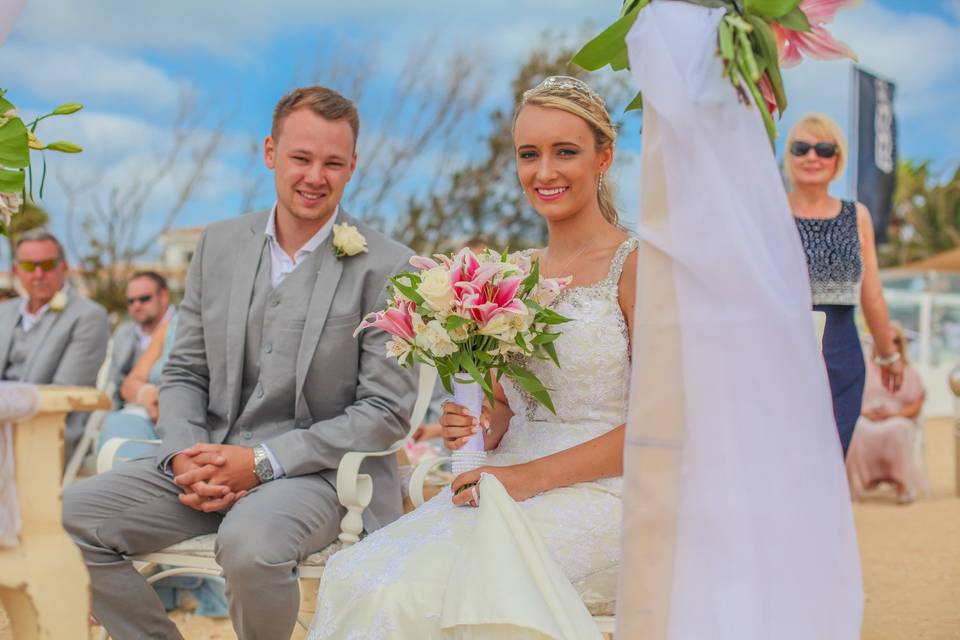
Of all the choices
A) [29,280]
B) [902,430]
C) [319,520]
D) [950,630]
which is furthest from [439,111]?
[319,520]

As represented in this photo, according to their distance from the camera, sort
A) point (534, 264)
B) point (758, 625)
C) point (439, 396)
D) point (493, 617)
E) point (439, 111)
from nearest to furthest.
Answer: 1. point (758, 625)
2. point (493, 617)
3. point (534, 264)
4. point (439, 396)
5. point (439, 111)

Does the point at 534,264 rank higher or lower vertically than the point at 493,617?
higher

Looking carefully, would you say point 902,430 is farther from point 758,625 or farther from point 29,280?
point 758,625

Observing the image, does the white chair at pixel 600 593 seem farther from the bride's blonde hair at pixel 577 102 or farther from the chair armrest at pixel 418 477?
the bride's blonde hair at pixel 577 102

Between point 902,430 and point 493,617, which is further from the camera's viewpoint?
point 902,430

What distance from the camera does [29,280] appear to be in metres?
7.90

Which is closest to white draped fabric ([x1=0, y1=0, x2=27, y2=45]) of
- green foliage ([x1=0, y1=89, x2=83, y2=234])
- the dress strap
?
green foliage ([x1=0, y1=89, x2=83, y2=234])

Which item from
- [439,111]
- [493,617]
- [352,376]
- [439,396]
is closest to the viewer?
[493,617]

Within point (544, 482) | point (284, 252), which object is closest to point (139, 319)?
point (284, 252)

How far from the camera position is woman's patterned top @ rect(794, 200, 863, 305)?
5145 mm

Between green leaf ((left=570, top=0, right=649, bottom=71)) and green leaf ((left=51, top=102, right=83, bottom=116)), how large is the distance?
58.5 inches

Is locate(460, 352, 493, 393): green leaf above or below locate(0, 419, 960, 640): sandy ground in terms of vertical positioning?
above

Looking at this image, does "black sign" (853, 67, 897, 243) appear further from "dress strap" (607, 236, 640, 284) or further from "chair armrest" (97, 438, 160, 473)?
"chair armrest" (97, 438, 160, 473)

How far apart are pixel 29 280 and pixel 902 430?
858cm
